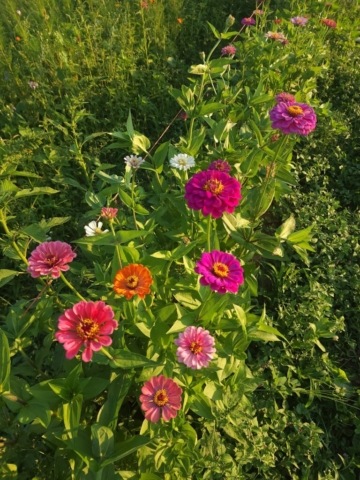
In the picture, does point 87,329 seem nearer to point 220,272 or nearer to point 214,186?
point 220,272

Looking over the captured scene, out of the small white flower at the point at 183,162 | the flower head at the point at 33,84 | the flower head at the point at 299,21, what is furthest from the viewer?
the flower head at the point at 299,21

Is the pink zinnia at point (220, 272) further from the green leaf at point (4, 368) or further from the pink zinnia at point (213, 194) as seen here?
the green leaf at point (4, 368)

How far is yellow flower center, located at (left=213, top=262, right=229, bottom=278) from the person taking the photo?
101cm

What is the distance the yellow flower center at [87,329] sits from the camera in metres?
0.88

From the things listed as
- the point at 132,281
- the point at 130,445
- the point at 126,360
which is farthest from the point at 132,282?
the point at 130,445

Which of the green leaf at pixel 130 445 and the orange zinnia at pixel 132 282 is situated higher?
the orange zinnia at pixel 132 282

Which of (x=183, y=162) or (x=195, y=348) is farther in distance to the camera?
(x=183, y=162)

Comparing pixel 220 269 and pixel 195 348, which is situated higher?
pixel 220 269

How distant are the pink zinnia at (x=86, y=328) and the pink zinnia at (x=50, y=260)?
15 centimetres

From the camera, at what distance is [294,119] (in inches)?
48.0

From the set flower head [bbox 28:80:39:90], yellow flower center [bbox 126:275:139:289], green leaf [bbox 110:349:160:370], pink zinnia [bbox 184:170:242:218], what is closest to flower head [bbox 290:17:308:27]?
flower head [bbox 28:80:39:90]

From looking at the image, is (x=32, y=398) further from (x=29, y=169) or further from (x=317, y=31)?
(x=317, y=31)

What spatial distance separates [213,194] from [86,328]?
473mm

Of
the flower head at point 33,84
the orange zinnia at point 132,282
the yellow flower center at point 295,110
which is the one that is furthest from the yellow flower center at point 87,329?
the flower head at point 33,84
